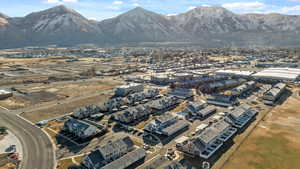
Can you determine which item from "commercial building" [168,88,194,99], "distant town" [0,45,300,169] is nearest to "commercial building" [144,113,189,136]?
"distant town" [0,45,300,169]

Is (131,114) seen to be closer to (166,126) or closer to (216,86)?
(166,126)

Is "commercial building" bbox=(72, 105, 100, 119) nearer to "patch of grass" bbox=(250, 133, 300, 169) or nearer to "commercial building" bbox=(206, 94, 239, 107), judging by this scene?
"commercial building" bbox=(206, 94, 239, 107)

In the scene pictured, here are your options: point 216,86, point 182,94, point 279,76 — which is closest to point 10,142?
point 182,94

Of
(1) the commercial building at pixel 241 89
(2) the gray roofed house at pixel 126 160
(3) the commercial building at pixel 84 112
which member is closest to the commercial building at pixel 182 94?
(1) the commercial building at pixel 241 89

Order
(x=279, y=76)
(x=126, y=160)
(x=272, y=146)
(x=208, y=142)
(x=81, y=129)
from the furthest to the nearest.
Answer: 1. (x=279, y=76)
2. (x=81, y=129)
3. (x=272, y=146)
4. (x=208, y=142)
5. (x=126, y=160)

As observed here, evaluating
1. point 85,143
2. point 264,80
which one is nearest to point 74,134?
point 85,143

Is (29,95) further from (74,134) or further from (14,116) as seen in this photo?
(74,134)
